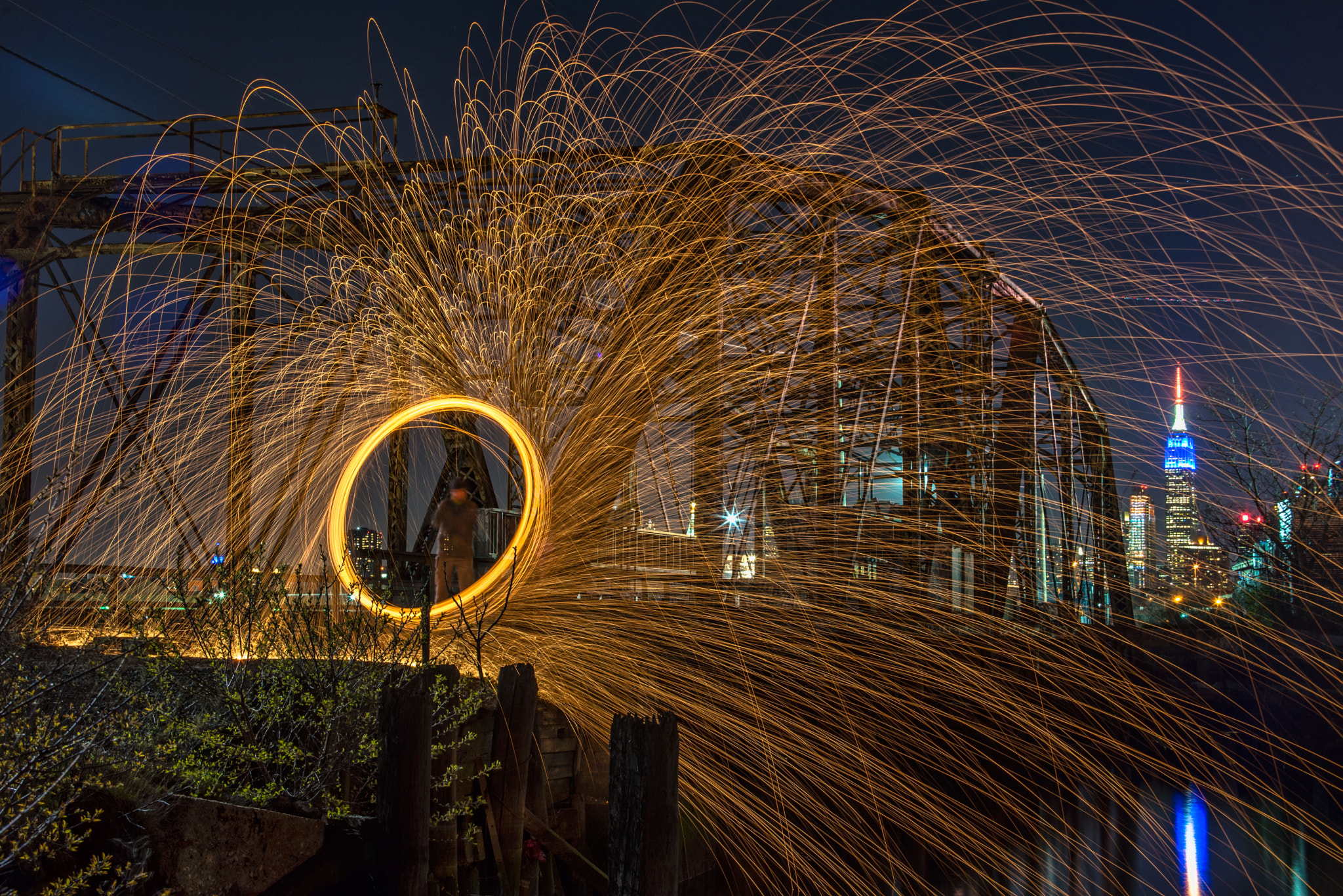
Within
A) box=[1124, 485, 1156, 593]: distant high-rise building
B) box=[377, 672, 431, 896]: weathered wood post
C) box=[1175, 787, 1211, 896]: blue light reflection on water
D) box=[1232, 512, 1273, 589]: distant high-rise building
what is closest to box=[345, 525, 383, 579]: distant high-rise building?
box=[377, 672, 431, 896]: weathered wood post

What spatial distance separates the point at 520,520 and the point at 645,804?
4415 millimetres

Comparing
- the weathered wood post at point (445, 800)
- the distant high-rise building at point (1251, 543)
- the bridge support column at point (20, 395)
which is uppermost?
the bridge support column at point (20, 395)

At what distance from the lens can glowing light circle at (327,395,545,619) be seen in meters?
8.54

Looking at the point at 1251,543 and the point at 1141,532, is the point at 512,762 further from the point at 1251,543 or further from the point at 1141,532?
the point at 1251,543

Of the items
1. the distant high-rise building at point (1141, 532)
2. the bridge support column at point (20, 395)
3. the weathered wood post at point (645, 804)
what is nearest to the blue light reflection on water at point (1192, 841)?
the distant high-rise building at point (1141, 532)

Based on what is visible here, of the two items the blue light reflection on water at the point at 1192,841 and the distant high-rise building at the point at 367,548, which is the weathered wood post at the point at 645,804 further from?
the blue light reflection on water at the point at 1192,841

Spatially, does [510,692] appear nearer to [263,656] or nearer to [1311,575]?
[263,656]

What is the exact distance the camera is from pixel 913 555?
1253 cm

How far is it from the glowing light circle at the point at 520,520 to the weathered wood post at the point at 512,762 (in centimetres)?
153

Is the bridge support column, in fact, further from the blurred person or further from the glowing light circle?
the blurred person

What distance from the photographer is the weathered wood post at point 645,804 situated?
4.78 meters

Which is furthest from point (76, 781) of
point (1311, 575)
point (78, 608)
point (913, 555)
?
point (1311, 575)

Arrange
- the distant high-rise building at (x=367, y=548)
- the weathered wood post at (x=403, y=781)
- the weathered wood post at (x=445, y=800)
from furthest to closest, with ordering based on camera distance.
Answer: the distant high-rise building at (x=367, y=548), the weathered wood post at (x=445, y=800), the weathered wood post at (x=403, y=781)

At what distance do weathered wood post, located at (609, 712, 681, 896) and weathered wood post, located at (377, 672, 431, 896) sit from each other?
1.38m
